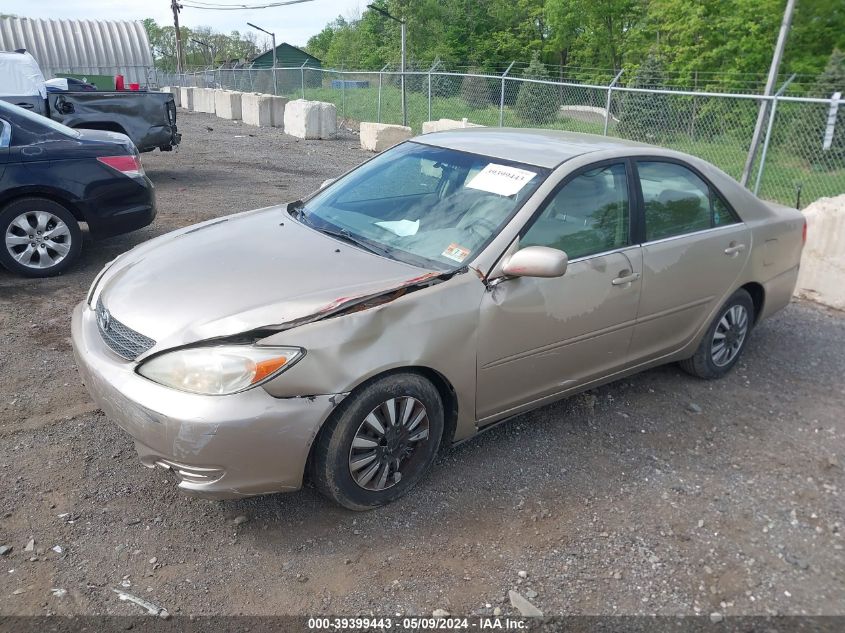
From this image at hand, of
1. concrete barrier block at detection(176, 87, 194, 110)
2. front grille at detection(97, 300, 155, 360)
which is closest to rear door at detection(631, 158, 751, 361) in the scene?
front grille at detection(97, 300, 155, 360)

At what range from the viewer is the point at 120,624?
2.50 metres

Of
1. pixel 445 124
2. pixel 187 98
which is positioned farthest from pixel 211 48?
pixel 445 124

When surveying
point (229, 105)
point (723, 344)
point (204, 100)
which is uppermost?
point (723, 344)

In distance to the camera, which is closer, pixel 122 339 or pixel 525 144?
pixel 122 339

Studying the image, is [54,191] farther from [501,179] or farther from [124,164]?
[501,179]

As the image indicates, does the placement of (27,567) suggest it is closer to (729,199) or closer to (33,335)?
(33,335)

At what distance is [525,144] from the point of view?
398 cm

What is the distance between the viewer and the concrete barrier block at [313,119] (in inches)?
695

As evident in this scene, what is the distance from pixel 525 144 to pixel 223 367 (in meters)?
2.22

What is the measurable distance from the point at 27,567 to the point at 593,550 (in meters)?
2.34

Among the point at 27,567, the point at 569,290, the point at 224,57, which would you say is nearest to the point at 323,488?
the point at 27,567

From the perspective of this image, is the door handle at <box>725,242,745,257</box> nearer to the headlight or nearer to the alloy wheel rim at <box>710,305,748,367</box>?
the alloy wheel rim at <box>710,305,748,367</box>

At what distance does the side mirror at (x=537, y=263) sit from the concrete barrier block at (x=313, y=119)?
15.5m

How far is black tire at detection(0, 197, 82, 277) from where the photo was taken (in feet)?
19.5
